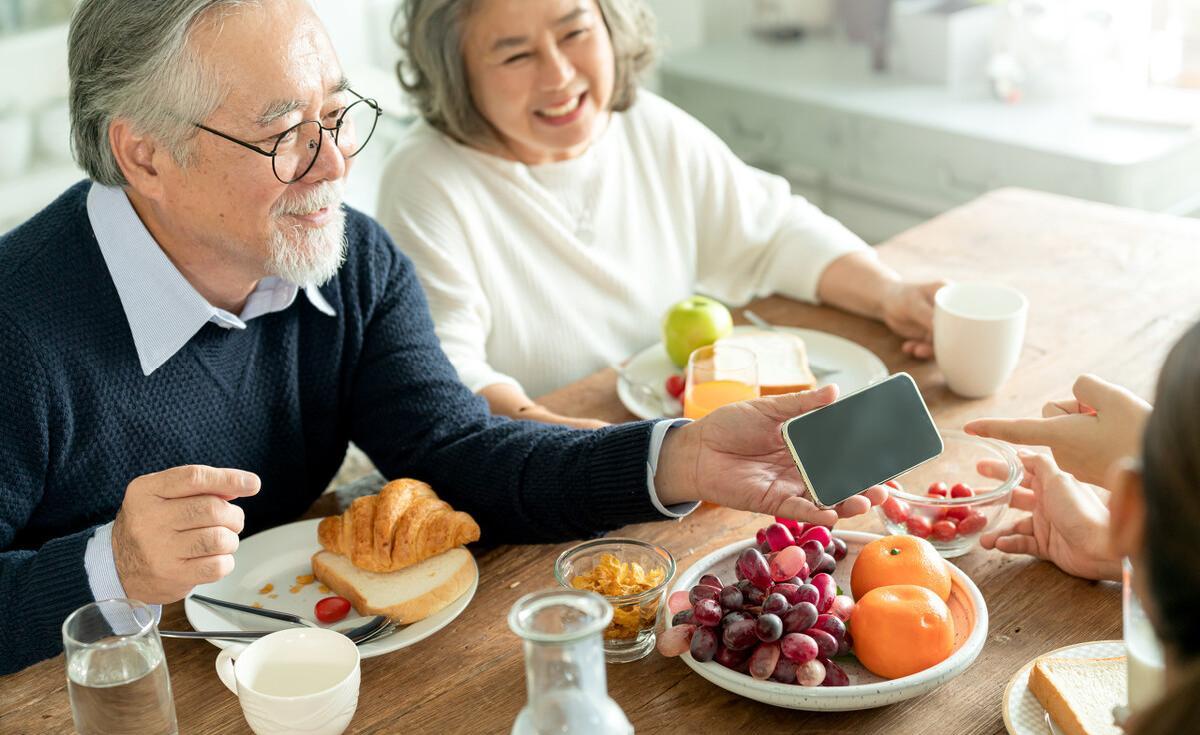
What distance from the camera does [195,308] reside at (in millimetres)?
1479

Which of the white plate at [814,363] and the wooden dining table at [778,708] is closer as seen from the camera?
the wooden dining table at [778,708]

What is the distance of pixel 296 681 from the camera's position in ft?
3.82

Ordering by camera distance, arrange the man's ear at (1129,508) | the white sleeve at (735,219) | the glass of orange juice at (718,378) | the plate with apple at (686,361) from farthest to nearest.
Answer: the white sleeve at (735,219) < the plate with apple at (686,361) < the glass of orange juice at (718,378) < the man's ear at (1129,508)

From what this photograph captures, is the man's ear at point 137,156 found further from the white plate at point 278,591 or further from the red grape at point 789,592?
the red grape at point 789,592

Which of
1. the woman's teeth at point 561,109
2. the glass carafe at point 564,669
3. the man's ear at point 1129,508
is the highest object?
the man's ear at point 1129,508

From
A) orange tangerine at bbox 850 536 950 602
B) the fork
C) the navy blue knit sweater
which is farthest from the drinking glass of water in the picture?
the fork

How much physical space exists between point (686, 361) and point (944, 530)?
615 mm

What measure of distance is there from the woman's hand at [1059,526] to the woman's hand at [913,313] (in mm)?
483

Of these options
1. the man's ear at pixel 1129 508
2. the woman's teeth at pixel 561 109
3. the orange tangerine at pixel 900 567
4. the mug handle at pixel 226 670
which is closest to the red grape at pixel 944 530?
the orange tangerine at pixel 900 567

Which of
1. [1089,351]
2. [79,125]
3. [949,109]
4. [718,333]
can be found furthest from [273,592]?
[949,109]

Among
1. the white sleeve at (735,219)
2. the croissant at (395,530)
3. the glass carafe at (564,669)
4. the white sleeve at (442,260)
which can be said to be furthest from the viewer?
the white sleeve at (735,219)

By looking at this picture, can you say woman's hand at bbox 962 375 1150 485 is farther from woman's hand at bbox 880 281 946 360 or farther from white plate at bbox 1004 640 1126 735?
woman's hand at bbox 880 281 946 360

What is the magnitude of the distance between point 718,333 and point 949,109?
1.95m

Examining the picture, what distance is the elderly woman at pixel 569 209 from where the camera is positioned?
80.7 inches
